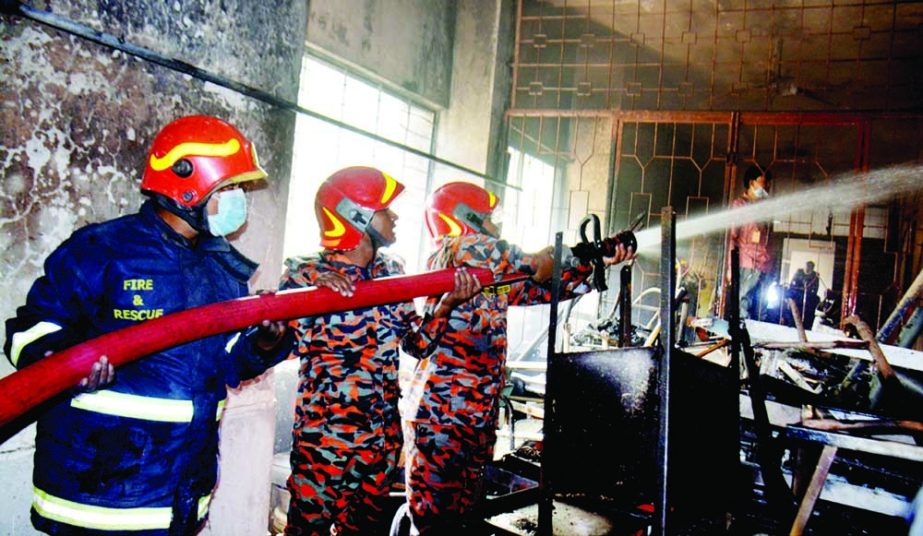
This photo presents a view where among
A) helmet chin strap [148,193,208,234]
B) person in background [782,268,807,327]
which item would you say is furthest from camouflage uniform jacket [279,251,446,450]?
person in background [782,268,807,327]

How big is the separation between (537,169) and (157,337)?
9.07 meters

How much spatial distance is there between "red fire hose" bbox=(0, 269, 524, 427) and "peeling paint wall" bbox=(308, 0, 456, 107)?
3.68 metres

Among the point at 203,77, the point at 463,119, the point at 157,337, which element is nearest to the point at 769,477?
the point at 157,337

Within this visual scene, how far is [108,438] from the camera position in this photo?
6.36ft

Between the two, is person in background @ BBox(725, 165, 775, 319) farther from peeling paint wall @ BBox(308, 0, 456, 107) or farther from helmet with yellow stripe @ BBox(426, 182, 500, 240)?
helmet with yellow stripe @ BBox(426, 182, 500, 240)

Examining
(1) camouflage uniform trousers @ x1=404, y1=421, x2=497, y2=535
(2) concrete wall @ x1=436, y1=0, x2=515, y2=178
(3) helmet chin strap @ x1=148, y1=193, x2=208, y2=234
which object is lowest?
(1) camouflage uniform trousers @ x1=404, y1=421, x2=497, y2=535

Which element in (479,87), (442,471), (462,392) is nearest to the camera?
(442,471)

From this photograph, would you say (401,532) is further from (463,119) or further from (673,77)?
(673,77)

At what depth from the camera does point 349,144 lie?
5840mm

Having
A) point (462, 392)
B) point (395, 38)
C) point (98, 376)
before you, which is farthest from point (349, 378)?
point (395, 38)

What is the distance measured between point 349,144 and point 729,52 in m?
9.23

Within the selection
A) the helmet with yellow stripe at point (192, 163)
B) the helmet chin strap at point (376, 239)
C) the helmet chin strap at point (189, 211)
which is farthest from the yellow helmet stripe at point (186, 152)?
the helmet chin strap at point (376, 239)

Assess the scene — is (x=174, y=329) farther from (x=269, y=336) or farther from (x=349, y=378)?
(x=349, y=378)

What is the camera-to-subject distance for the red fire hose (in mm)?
1645
